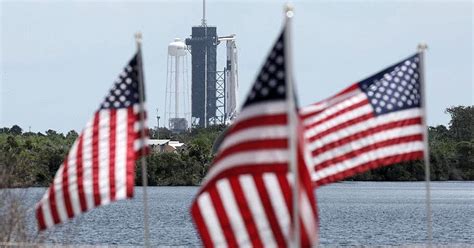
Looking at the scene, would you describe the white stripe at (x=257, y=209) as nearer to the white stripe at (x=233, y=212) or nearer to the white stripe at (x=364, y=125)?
the white stripe at (x=233, y=212)

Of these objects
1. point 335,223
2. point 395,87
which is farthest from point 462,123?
point 395,87

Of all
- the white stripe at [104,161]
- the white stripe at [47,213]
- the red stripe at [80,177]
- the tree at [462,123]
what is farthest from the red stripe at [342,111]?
the tree at [462,123]

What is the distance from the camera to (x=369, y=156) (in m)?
19.5

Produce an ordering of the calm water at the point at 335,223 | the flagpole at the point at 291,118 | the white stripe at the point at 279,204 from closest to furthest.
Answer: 1. the flagpole at the point at 291,118
2. the white stripe at the point at 279,204
3. the calm water at the point at 335,223

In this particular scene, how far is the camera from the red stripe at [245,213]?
16.1 meters

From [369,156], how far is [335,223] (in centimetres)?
5331

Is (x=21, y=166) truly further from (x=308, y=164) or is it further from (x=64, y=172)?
(x=308, y=164)

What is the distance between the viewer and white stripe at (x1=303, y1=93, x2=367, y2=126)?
64.0 feet

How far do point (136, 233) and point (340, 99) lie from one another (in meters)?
42.2

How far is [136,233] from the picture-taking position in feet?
201

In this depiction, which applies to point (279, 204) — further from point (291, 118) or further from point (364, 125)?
point (364, 125)

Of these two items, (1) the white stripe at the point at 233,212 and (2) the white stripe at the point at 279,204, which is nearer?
(2) the white stripe at the point at 279,204

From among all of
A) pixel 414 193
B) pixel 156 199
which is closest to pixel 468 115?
pixel 414 193

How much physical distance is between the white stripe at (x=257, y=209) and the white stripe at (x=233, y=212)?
16cm
